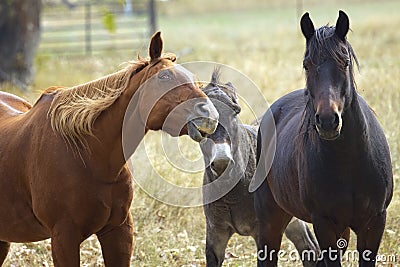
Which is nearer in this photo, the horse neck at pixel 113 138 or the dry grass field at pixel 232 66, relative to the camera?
the horse neck at pixel 113 138

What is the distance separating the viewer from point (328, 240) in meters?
4.14

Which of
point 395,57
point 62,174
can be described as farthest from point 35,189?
point 395,57

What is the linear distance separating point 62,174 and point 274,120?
1803 millimetres

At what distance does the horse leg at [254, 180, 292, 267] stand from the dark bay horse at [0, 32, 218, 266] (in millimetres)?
1108

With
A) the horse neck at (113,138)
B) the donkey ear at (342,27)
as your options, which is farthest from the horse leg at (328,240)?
the horse neck at (113,138)

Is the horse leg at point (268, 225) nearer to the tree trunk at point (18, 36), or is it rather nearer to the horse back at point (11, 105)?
the horse back at point (11, 105)

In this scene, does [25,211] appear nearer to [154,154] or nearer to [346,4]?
[154,154]

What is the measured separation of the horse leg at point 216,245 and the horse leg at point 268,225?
0.34 meters

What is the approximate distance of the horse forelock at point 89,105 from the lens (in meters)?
4.05

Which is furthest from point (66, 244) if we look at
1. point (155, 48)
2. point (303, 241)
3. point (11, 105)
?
point (303, 241)

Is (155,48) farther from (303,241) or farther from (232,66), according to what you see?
(232,66)

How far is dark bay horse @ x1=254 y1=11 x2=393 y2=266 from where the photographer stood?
3.85 meters

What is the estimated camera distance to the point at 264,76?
11.4 meters

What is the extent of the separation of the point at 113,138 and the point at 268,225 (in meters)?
1.44
